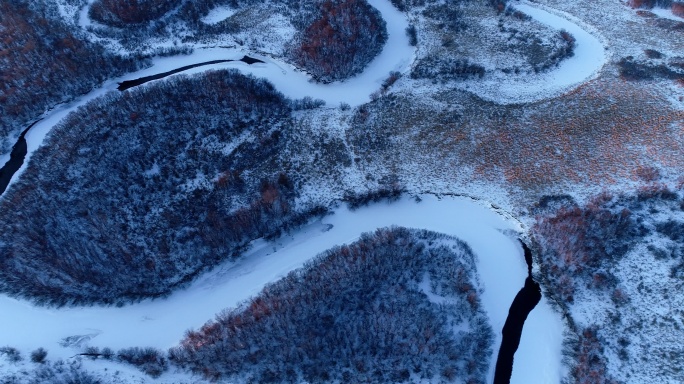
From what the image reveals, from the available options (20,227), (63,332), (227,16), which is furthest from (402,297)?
(227,16)

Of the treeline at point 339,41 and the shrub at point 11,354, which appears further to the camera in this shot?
the treeline at point 339,41

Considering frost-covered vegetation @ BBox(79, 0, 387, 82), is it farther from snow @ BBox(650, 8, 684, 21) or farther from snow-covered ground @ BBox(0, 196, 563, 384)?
snow @ BBox(650, 8, 684, 21)

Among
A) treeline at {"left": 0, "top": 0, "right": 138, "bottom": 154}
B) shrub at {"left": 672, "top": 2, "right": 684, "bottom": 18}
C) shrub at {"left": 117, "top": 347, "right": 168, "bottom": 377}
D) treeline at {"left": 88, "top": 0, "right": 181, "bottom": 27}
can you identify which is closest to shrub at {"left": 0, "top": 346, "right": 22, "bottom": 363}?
shrub at {"left": 117, "top": 347, "right": 168, "bottom": 377}

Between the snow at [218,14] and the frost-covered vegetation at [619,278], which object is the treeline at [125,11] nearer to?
the snow at [218,14]

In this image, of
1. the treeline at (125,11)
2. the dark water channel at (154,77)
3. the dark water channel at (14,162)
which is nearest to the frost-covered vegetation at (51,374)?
the dark water channel at (14,162)

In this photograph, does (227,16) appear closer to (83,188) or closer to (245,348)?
(83,188)

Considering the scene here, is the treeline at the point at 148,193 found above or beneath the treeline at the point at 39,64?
beneath
